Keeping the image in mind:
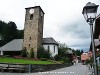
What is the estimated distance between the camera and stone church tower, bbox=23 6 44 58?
4644 cm

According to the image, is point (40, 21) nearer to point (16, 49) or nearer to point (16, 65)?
point (16, 49)

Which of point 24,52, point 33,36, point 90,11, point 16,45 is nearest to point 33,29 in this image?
point 33,36

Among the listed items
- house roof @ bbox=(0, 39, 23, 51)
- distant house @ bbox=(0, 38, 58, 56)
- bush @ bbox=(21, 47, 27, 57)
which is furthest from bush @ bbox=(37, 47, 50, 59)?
house roof @ bbox=(0, 39, 23, 51)

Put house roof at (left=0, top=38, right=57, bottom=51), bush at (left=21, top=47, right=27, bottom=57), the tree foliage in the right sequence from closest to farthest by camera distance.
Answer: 1. bush at (left=21, top=47, right=27, bottom=57)
2. house roof at (left=0, top=38, right=57, bottom=51)
3. the tree foliage

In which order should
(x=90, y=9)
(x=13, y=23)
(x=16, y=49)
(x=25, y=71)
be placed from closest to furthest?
→ (x=90, y=9) < (x=25, y=71) < (x=16, y=49) < (x=13, y=23)

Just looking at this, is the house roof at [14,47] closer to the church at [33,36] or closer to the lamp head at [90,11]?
the church at [33,36]

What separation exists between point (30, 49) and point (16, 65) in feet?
84.5

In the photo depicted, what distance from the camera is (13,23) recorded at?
72.0 meters

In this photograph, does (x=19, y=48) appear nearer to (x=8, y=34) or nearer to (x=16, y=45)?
(x=16, y=45)

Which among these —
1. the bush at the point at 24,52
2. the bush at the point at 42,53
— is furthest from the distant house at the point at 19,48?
the bush at the point at 42,53

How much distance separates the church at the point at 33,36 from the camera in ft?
153

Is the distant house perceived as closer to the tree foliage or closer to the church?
the church

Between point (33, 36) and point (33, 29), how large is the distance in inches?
72.5

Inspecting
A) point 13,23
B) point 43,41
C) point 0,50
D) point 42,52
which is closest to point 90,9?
point 42,52
